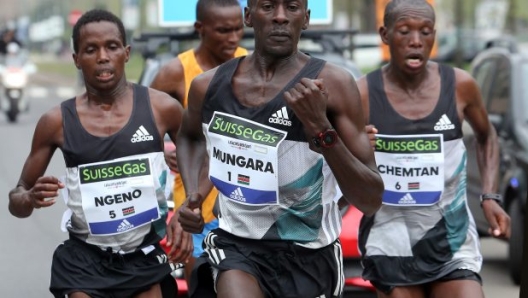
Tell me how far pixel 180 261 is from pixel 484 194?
5.39 feet

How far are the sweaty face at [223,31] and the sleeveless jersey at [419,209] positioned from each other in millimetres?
1354

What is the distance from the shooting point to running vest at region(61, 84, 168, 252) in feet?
19.5

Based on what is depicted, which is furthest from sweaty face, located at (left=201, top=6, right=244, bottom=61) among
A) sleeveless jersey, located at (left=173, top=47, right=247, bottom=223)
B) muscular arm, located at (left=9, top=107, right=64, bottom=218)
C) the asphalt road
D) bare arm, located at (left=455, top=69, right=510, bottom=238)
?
the asphalt road

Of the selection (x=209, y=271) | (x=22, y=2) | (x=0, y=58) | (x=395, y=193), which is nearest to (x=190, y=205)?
(x=209, y=271)

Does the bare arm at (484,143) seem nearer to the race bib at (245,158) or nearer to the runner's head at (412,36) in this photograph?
the runner's head at (412,36)

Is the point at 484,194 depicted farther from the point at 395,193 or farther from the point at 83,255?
the point at 83,255

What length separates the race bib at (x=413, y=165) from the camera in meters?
6.34

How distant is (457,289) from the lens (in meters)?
6.11

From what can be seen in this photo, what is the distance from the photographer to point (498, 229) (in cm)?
625

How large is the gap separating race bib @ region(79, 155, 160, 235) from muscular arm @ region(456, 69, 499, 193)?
1.59 m

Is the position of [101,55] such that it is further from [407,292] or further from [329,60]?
[329,60]

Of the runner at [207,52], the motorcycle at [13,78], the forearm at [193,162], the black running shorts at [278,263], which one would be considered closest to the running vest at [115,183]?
the forearm at [193,162]

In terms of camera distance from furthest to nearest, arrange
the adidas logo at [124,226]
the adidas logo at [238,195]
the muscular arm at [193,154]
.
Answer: the adidas logo at [124,226] < the muscular arm at [193,154] < the adidas logo at [238,195]

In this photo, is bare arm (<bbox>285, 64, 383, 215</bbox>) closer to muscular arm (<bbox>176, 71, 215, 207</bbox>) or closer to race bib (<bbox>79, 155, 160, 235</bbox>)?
muscular arm (<bbox>176, 71, 215, 207</bbox>)
